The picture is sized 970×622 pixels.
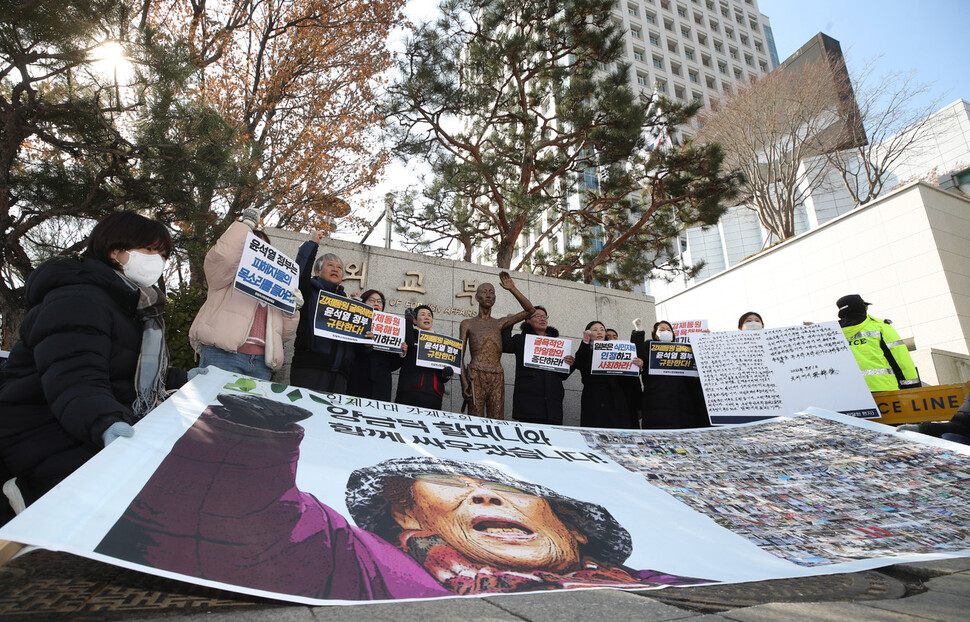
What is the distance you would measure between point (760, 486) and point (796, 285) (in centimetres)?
1165

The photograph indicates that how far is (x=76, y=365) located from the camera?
1611mm

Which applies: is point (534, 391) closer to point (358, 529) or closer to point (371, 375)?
point (371, 375)

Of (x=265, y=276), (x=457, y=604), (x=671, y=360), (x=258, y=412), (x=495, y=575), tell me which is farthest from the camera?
(x=671, y=360)

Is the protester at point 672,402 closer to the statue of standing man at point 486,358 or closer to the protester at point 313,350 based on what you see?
the statue of standing man at point 486,358

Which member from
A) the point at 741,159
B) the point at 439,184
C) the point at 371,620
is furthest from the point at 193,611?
the point at 741,159

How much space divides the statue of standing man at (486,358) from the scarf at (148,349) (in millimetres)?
3179

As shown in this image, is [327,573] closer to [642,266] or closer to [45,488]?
[45,488]

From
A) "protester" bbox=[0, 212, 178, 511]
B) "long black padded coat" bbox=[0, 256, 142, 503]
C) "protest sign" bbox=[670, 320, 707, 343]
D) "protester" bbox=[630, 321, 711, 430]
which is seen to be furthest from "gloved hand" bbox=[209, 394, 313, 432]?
"protest sign" bbox=[670, 320, 707, 343]

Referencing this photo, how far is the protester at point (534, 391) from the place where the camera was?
16.5ft

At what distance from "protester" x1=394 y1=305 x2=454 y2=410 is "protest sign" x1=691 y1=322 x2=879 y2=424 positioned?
2.46 meters

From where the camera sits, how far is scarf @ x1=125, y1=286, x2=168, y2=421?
1932mm

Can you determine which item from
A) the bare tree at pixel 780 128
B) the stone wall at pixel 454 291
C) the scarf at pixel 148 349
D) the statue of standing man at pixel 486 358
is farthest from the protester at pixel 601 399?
the bare tree at pixel 780 128

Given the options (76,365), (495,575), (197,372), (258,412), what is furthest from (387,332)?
(495,575)

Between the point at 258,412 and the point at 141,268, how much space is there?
0.82 meters
